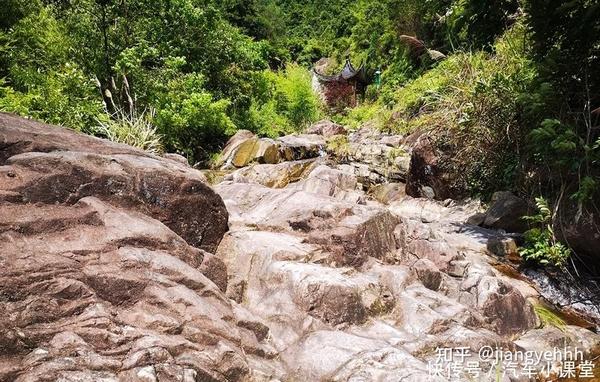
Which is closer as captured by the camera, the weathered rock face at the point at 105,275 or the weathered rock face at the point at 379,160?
the weathered rock face at the point at 105,275

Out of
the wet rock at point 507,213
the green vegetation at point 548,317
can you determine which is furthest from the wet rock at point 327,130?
the green vegetation at point 548,317

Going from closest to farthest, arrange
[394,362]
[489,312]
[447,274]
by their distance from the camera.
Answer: [394,362] → [489,312] → [447,274]

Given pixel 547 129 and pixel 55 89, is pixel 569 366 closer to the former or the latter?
pixel 547 129

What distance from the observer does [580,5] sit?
566 centimetres

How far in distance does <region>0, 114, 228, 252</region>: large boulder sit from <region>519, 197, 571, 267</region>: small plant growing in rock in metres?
4.23

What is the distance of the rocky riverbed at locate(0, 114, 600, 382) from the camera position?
108 inches

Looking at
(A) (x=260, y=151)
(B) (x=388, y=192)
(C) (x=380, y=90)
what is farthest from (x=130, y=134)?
(C) (x=380, y=90)

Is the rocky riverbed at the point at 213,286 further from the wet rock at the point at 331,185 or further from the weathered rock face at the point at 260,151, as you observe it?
the weathered rock face at the point at 260,151

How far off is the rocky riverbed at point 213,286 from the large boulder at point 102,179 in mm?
14

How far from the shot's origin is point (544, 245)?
6.02 meters

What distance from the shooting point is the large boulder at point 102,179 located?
348 centimetres

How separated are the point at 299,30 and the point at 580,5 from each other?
4288 centimetres

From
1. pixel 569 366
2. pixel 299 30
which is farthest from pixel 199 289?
pixel 299 30

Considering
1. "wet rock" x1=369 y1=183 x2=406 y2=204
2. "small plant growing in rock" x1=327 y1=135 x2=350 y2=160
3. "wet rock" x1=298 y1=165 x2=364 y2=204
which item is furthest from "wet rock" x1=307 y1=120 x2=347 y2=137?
"wet rock" x1=298 y1=165 x2=364 y2=204
